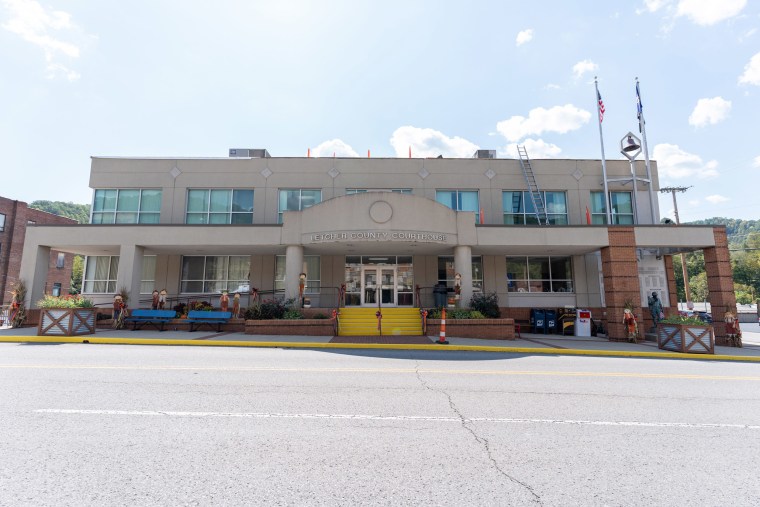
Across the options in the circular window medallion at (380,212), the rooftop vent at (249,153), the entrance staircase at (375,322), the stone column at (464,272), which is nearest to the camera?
the entrance staircase at (375,322)

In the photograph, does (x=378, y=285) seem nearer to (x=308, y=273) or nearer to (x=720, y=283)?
(x=308, y=273)

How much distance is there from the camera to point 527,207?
2225cm

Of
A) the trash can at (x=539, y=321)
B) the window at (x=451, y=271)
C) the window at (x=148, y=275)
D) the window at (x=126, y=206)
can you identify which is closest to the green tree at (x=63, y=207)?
the window at (x=126, y=206)

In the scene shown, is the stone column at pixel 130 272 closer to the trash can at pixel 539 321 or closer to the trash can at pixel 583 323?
the trash can at pixel 539 321

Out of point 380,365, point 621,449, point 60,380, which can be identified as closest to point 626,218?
point 380,365

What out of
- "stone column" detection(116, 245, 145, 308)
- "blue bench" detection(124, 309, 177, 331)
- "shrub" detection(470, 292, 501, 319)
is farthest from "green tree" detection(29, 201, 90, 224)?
"shrub" detection(470, 292, 501, 319)

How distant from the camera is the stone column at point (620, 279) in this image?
1691 centimetres

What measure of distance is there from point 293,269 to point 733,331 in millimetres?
19447

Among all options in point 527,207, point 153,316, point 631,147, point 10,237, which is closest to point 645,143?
point 631,147

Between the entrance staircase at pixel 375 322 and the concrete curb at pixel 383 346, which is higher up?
the entrance staircase at pixel 375 322

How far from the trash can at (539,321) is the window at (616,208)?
705 cm

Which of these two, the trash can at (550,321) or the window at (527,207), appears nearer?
the trash can at (550,321)

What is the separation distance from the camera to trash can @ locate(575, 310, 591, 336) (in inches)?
733

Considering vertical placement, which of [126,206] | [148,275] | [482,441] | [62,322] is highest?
[126,206]
